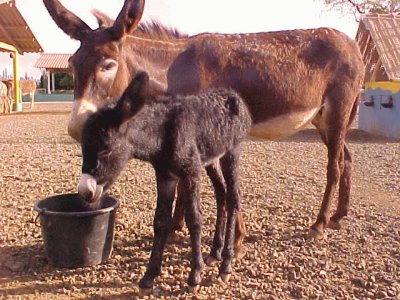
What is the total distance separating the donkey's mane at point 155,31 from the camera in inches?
155

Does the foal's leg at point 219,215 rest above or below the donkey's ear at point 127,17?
below

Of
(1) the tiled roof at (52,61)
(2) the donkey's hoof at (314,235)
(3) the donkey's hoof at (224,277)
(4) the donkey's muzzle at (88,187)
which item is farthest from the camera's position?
(1) the tiled roof at (52,61)

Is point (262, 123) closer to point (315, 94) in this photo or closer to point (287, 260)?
point (315, 94)

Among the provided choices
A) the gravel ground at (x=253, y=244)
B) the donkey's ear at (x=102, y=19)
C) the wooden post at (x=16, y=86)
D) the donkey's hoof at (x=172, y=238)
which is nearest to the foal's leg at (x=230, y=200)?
the gravel ground at (x=253, y=244)

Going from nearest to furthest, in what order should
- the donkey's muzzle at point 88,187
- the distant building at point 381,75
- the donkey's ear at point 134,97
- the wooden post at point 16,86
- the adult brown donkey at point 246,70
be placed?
1. the donkey's ear at point 134,97
2. the donkey's muzzle at point 88,187
3. the adult brown donkey at point 246,70
4. the distant building at point 381,75
5. the wooden post at point 16,86

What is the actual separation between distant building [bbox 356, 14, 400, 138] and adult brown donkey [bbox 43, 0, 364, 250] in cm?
867

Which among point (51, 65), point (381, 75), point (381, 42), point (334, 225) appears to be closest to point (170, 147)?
point (334, 225)

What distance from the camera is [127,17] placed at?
335 centimetres

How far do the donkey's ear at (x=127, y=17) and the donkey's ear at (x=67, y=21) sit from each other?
0.73 feet

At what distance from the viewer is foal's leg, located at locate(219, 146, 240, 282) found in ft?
11.6

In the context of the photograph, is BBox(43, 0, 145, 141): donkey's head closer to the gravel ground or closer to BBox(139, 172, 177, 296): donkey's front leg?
BBox(139, 172, 177, 296): donkey's front leg

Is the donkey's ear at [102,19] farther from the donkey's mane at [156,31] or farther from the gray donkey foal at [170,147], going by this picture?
the gray donkey foal at [170,147]

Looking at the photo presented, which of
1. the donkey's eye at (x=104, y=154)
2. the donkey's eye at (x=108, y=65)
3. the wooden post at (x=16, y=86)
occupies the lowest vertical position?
the wooden post at (x=16, y=86)

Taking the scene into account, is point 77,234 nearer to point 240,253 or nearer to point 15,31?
point 240,253
